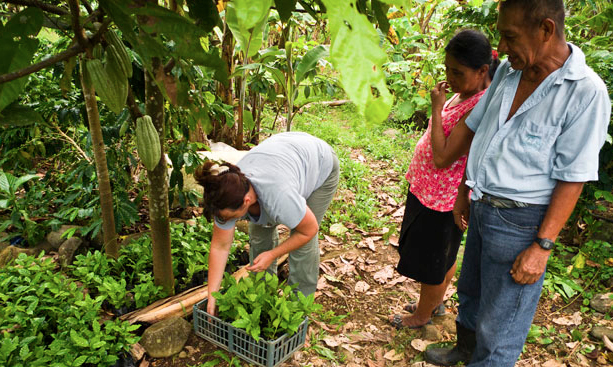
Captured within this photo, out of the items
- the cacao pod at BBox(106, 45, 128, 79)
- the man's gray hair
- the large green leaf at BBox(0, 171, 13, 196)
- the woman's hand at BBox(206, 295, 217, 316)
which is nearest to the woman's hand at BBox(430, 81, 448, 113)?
the man's gray hair

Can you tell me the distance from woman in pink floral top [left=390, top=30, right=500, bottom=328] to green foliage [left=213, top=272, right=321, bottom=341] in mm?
594

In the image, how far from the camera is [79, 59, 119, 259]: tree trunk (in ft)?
6.04

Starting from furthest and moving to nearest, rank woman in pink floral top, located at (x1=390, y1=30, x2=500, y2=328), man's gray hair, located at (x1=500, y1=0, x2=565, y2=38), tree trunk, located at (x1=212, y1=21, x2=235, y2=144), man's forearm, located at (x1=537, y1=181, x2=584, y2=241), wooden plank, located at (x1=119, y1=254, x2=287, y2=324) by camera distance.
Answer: tree trunk, located at (x1=212, y1=21, x2=235, y2=144) → wooden plank, located at (x1=119, y1=254, x2=287, y2=324) → woman in pink floral top, located at (x1=390, y1=30, x2=500, y2=328) → man's forearm, located at (x1=537, y1=181, x2=584, y2=241) → man's gray hair, located at (x1=500, y1=0, x2=565, y2=38)

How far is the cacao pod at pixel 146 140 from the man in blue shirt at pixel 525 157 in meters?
1.24

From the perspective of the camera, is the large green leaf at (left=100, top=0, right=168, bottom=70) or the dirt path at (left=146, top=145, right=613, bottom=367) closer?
the large green leaf at (left=100, top=0, right=168, bottom=70)

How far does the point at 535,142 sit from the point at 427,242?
0.77m

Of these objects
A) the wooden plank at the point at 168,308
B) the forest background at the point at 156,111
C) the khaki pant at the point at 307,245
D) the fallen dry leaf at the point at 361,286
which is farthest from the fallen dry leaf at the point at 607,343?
the wooden plank at the point at 168,308

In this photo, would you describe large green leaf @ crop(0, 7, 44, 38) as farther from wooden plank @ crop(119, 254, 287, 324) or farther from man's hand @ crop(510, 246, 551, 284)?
wooden plank @ crop(119, 254, 287, 324)

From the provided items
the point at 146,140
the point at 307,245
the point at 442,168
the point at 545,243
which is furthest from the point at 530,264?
the point at 146,140

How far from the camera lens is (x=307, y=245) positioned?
2.19 m

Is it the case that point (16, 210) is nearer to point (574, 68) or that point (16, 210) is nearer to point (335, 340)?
point (335, 340)

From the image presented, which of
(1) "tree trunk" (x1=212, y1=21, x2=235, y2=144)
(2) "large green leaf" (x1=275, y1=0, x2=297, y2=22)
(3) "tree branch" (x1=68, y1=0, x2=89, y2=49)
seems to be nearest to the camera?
(2) "large green leaf" (x1=275, y1=0, x2=297, y2=22)

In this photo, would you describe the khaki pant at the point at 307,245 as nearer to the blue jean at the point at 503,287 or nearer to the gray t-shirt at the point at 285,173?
the gray t-shirt at the point at 285,173

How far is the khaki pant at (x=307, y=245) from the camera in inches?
87.2
